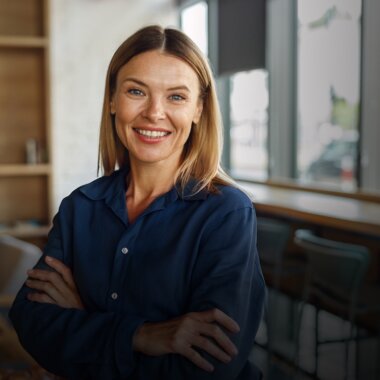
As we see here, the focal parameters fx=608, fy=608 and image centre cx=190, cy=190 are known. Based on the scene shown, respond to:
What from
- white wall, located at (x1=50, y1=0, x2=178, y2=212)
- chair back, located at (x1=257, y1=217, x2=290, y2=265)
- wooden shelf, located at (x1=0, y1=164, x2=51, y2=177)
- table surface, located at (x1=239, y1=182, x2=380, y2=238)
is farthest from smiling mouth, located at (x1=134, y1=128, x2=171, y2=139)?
white wall, located at (x1=50, y1=0, x2=178, y2=212)

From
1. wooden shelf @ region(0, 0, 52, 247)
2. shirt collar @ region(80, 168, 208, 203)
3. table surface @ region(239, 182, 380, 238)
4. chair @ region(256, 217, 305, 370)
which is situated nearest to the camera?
shirt collar @ region(80, 168, 208, 203)

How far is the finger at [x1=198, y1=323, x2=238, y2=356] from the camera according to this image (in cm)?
86

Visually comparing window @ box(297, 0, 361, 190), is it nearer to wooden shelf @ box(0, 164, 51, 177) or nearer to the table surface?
the table surface

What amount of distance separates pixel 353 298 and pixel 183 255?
209 cm

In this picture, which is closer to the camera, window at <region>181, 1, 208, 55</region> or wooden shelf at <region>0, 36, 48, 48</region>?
window at <region>181, 1, 208, 55</region>

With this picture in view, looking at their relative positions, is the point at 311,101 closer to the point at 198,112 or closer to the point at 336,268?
the point at 336,268

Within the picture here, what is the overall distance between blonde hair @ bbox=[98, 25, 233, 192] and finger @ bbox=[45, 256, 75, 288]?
18cm

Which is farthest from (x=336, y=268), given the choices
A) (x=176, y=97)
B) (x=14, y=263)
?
(x=176, y=97)

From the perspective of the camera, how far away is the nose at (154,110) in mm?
871

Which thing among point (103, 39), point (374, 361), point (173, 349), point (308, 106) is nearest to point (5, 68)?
point (103, 39)

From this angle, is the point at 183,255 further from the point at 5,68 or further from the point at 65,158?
the point at 65,158

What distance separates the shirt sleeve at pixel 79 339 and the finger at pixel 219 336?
0.35 ft

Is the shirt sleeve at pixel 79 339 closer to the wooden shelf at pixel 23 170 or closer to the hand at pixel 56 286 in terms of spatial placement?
the hand at pixel 56 286

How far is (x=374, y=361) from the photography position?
3.15m
